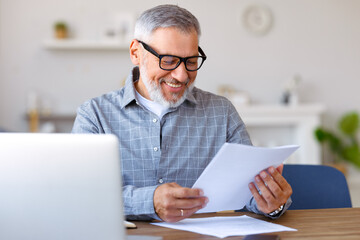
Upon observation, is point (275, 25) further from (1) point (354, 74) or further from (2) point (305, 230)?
(2) point (305, 230)

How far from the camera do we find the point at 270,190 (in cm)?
142

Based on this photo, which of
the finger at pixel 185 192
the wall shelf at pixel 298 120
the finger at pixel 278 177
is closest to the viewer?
the finger at pixel 185 192

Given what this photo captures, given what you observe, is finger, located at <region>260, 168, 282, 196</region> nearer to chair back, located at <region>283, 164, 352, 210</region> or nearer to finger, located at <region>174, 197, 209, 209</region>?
finger, located at <region>174, 197, 209, 209</region>

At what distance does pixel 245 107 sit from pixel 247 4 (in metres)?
1.23

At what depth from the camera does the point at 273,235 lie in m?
1.20

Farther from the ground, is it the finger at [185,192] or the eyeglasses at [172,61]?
the eyeglasses at [172,61]

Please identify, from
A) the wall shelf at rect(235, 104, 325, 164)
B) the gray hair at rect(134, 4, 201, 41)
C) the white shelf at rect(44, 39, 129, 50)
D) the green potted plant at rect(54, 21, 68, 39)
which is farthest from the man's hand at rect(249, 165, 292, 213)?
the green potted plant at rect(54, 21, 68, 39)

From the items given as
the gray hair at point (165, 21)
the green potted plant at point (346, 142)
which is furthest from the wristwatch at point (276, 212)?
the green potted plant at point (346, 142)

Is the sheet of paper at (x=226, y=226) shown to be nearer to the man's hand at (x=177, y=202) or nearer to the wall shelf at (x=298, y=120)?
the man's hand at (x=177, y=202)

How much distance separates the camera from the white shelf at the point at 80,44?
550cm

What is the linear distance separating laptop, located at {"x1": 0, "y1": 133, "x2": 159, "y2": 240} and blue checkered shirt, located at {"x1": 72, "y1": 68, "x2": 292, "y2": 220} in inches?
31.5

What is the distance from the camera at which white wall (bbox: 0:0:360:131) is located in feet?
18.4

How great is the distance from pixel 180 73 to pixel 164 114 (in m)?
0.21

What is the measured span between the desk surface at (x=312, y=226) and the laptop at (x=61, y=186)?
32 centimetres
